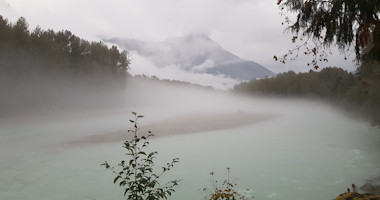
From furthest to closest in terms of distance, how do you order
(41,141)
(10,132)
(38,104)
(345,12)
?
(38,104), (10,132), (41,141), (345,12)

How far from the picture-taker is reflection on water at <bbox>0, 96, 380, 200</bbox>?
658 inches

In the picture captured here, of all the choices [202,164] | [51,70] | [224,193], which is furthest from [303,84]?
[224,193]

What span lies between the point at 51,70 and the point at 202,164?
5442cm

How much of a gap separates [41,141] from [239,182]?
2521 centimetres

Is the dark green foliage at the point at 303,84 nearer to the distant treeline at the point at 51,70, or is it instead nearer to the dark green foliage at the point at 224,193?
the distant treeline at the point at 51,70

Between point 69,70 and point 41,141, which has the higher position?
point 69,70

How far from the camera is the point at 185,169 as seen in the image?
72.0 ft

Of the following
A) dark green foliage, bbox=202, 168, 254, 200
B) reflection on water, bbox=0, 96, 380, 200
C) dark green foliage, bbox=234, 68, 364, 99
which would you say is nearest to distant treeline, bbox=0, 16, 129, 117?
reflection on water, bbox=0, 96, 380, 200

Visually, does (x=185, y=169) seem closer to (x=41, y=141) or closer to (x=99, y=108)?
(x=41, y=141)

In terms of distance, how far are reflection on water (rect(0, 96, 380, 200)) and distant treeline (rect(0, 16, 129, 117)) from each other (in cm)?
1815

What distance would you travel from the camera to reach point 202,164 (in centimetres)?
2372

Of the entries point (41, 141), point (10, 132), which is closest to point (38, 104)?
point (10, 132)

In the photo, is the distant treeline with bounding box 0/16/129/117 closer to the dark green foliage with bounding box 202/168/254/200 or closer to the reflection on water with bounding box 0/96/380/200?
the reflection on water with bounding box 0/96/380/200

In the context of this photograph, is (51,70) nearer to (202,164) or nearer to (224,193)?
(202,164)
